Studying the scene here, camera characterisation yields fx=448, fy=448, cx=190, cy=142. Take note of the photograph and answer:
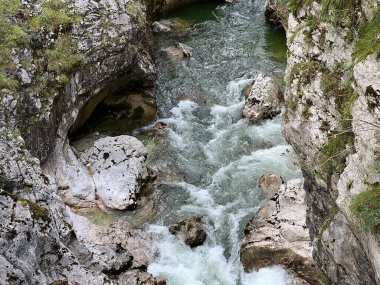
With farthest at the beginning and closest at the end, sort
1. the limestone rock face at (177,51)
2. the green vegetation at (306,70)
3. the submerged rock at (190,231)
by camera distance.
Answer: the limestone rock face at (177,51) → the submerged rock at (190,231) → the green vegetation at (306,70)

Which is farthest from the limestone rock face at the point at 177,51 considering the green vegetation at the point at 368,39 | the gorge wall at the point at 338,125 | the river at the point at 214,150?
the green vegetation at the point at 368,39

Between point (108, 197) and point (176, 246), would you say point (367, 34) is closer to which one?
point (176, 246)

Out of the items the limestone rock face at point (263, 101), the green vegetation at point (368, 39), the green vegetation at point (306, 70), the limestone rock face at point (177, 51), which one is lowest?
the limestone rock face at point (263, 101)

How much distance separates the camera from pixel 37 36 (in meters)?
12.4

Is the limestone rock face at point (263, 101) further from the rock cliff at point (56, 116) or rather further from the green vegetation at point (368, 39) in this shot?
the green vegetation at point (368, 39)

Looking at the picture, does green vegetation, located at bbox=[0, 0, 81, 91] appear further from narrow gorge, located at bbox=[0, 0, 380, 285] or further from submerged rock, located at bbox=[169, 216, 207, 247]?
submerged rock, located at bbox=[169, 216, 207, 247]

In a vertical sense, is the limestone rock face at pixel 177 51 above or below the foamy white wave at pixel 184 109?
above

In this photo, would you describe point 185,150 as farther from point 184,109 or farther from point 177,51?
point 177,51

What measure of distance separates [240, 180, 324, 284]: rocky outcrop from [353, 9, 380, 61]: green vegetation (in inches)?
213

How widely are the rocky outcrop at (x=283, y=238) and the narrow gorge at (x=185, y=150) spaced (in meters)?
0.04

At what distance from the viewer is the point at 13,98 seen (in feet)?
35.5

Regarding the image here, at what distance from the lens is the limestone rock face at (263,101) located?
15.7 m

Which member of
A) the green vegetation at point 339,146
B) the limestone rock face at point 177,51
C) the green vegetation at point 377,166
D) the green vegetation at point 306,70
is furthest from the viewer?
the limestone rock face at point 177,51

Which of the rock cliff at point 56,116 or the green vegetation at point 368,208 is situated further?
the rock cliff at point 56,116
